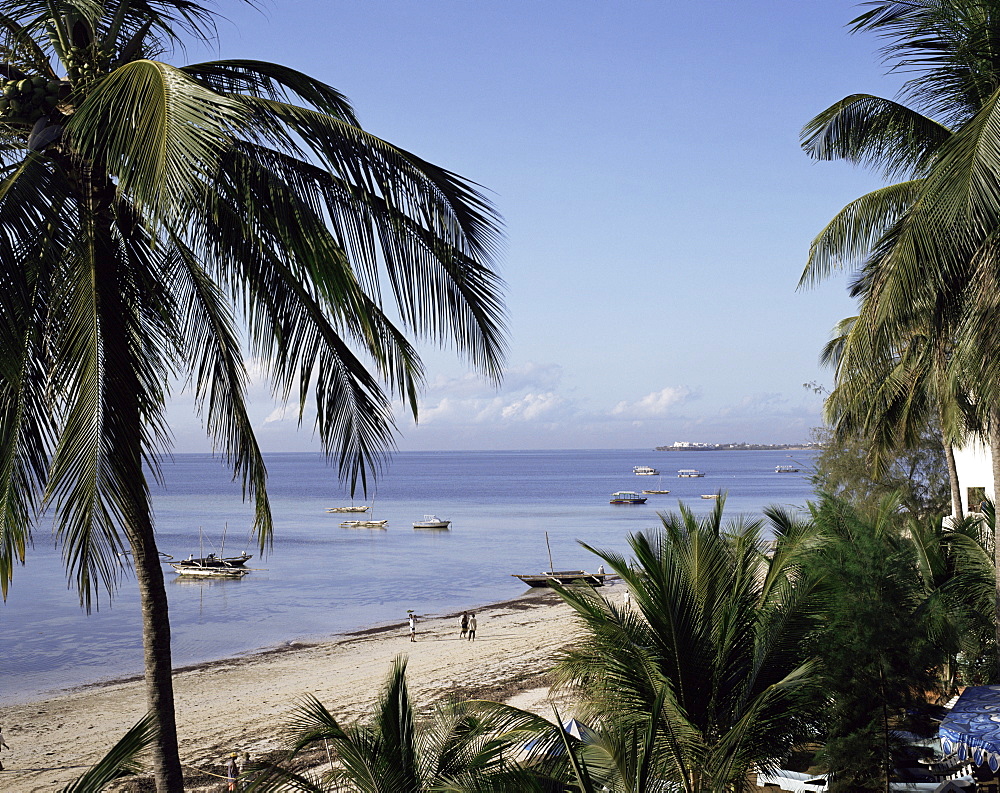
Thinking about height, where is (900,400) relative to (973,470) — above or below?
above

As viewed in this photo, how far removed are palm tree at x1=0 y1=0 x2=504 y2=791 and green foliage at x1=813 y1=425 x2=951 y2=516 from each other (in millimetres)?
27850

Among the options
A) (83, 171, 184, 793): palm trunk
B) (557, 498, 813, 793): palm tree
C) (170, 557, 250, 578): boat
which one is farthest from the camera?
(170, 557, 250, 578): boat

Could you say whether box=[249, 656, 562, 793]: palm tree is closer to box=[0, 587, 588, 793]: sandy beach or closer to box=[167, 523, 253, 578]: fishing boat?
box=[0, 587, 588, 793]: sandy beach

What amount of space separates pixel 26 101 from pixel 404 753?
488 cm

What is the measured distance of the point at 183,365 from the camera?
19.5 ft

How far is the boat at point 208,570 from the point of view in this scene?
52000mm

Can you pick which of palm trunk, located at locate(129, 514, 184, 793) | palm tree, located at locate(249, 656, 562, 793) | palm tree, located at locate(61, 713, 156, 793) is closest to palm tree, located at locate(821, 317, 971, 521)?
palm tree, located at locate(249, 656, 562, 793)

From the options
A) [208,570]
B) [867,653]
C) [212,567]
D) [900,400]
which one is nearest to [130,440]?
[867,653]

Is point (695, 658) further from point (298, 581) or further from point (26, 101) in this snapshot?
point (298, 581)

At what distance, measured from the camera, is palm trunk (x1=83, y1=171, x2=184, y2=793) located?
14.1 ft

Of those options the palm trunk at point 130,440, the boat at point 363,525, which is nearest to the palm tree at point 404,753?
the palm trunk at point 130,440

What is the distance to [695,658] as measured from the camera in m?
8.23

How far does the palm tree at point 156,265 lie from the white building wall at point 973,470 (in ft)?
82.2

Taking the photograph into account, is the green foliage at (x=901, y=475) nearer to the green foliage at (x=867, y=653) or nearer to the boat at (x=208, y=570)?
the green foliage at (x=867, y=653)
